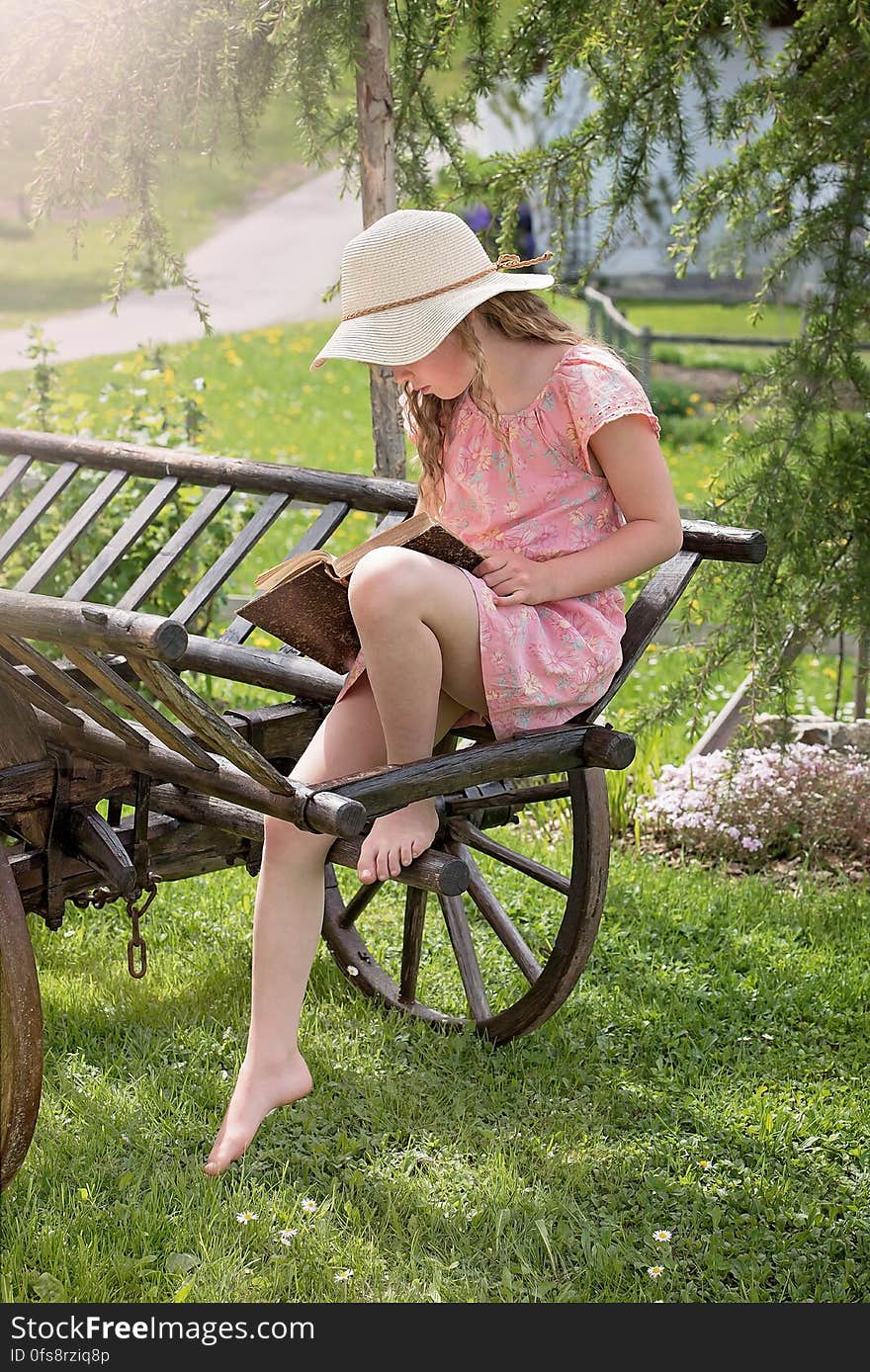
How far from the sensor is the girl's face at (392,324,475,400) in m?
2.43

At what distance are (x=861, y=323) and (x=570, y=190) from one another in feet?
2.77

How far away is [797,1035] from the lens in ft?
9.95

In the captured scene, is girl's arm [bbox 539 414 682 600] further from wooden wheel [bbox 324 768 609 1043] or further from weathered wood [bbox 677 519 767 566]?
wooden wheel [bbox 324 768 609 1043]

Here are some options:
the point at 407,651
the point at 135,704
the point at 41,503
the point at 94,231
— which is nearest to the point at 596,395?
the point at 407,651

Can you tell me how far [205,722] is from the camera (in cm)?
205

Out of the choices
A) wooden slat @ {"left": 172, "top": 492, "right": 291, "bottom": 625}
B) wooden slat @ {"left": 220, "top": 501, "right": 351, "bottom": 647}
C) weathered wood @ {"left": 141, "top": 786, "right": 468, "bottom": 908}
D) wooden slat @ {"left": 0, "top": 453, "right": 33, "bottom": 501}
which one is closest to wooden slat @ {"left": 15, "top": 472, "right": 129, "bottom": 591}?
wooden slat @ {"left": 0, "top": 453, "right": 33, "bottom": 501}

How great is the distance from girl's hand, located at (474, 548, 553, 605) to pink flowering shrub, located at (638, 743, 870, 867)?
1.74 m

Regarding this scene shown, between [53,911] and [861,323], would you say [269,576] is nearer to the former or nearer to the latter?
[53,911]

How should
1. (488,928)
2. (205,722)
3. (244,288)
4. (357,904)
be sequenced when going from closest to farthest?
(205,722), (357,904), (488,928), (244,288)

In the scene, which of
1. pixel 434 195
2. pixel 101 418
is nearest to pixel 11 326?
pixel 101 418

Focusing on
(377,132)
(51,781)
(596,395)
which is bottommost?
(51,781)

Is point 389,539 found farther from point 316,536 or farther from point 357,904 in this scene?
point 357,904

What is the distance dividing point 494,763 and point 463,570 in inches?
12.2

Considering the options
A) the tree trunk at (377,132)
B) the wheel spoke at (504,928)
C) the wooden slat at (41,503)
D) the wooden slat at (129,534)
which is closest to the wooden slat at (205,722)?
the wheel spoke at (504,928)
